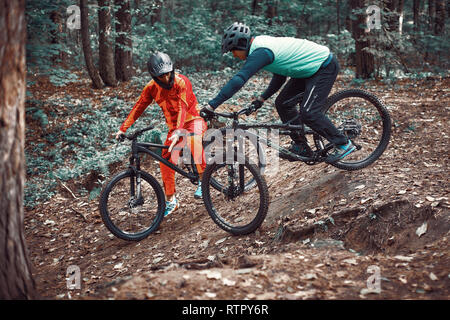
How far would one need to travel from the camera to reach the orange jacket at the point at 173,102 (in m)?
5.54

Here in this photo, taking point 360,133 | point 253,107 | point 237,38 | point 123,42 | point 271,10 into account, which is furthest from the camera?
point 271,10

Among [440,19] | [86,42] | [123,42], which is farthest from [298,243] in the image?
[440,19]

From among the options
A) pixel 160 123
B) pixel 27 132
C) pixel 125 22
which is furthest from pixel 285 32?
pixel 27 132

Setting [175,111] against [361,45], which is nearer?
[175,111]

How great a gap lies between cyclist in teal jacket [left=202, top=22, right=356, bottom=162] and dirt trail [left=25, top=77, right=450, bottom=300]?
0.85 meters

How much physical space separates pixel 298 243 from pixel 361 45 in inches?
343

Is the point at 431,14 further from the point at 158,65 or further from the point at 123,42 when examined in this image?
the point at 158,65

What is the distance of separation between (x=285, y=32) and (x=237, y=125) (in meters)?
12.1

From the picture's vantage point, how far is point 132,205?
5609 mm

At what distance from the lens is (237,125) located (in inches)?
194

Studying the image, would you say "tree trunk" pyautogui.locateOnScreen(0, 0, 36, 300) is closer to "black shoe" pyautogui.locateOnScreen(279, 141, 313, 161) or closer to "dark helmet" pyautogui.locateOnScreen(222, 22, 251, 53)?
"dark helmet" pyautogui.locateOnScreen(222, 22, 251, 53)

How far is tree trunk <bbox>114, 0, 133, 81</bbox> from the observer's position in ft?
43.3

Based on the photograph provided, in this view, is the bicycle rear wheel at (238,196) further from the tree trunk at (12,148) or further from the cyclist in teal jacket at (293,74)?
the tree trunk at (12,148)

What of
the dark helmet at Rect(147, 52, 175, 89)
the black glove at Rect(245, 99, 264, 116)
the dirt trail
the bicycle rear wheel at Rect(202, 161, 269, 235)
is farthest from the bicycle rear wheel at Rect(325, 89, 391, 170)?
the dark helmet at Rect(147, 52, 175, 89)
